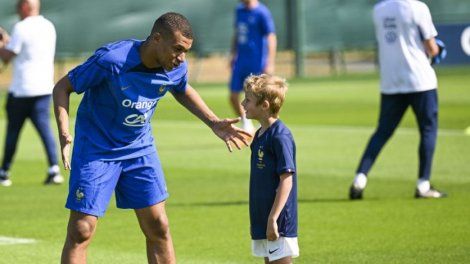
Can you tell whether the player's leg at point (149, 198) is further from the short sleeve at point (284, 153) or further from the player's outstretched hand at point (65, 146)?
the short sleeve at point (284, 153)

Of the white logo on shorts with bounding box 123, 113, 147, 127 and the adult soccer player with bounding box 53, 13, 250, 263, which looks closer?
the adult soccer player with bounding box 53, 13, 250, 263

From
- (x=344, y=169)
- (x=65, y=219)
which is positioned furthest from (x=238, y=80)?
(x=65, y=219)

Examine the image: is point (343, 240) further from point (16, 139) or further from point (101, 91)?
point (16, 139)

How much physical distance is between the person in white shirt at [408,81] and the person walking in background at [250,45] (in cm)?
766

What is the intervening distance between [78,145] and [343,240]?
12.0 ft

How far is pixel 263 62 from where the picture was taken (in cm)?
2195

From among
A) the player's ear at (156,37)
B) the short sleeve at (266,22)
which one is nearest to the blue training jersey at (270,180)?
the player's ear at (156,37)

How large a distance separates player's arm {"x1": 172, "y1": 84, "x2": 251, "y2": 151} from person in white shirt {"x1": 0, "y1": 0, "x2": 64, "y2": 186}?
7.22 metres

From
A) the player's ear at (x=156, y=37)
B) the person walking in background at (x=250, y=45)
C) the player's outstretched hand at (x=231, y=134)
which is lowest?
the person walking in background at (x=250, y=45)

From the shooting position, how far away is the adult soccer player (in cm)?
795

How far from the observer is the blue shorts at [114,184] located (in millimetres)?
7996

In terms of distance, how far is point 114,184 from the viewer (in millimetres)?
8156

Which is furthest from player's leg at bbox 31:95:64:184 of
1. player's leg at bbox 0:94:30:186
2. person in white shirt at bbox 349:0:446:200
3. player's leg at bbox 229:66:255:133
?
player's leg at bbox 229:66:255:133

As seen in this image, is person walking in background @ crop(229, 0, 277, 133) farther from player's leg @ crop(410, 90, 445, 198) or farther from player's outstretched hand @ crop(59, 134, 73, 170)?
player's outstretched hand @ crop(59, 134, 73, 170)
